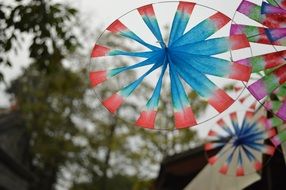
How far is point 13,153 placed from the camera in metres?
17.0

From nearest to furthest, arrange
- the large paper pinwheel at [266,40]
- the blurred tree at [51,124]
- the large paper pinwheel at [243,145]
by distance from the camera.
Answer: the large paper pinwheel at [266,40]
the large paper pinwheel at [243,145]
the blurred tree at [51,124]

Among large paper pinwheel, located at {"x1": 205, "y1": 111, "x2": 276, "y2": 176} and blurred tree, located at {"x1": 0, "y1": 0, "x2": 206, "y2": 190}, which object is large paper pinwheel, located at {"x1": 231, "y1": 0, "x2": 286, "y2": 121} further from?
blurred tree, located at {"x1": 0, "y1": 0, "x2": 206, "y2": 190}

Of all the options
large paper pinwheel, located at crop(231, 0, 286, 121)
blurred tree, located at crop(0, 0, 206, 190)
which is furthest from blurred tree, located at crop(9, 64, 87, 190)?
large paper pinwheel, located at crop(231, 0, 286, 121)

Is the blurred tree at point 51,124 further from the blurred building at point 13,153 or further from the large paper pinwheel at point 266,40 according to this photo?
the large paper pinwheel at point 266,40

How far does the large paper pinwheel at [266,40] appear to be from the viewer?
7.48ft

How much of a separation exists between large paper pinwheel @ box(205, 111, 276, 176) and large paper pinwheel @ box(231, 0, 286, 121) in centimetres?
178

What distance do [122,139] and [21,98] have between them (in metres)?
6.06

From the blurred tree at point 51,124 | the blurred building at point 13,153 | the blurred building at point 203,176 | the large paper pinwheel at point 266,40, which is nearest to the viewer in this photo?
the large paper pinwheel at point 266,40

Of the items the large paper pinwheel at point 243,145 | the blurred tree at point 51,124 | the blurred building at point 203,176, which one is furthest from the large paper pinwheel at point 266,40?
the blurred tree at point 51,124

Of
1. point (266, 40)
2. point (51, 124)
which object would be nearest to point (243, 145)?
point (266, 40)

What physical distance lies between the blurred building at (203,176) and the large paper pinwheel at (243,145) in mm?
212

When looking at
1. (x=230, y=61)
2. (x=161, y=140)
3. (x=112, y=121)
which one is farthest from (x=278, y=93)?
(x=112, y=121)

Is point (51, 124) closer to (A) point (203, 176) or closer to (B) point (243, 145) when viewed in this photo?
(A) point (203, 176)

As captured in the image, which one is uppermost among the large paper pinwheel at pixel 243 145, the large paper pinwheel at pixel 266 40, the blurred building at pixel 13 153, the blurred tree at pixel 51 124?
the blurred tree at pixel 51 124
